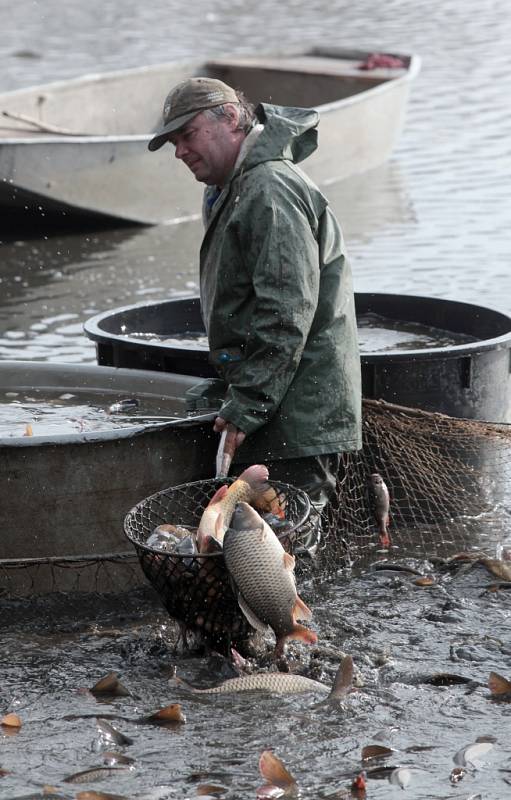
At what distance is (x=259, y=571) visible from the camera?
4562 millimetres

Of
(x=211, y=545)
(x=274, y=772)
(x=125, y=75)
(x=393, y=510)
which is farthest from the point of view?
(x=125, y=75)

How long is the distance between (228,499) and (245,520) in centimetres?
39

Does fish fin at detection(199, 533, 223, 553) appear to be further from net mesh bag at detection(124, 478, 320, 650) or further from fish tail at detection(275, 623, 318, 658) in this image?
fish tail at detection(275, 623, 318, 658)

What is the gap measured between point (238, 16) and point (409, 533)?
27267 mm

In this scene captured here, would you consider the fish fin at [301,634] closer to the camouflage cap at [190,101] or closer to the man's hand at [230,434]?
the man's hand at [230,434]

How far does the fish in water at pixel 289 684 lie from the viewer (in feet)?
15.4

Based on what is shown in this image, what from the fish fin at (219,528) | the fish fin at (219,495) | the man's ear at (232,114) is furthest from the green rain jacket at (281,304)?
the fish fin at (219,528)

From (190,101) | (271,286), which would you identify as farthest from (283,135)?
(271,286)

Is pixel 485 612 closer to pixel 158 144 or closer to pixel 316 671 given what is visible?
pixel 316 671

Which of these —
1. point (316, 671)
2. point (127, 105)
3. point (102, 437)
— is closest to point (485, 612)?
point (316, 671)

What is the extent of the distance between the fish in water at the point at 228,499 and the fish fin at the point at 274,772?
921 mm

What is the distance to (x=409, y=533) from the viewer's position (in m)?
6.66

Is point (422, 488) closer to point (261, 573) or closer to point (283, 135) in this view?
point (283, 135)

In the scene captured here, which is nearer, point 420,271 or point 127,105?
point 420,271
